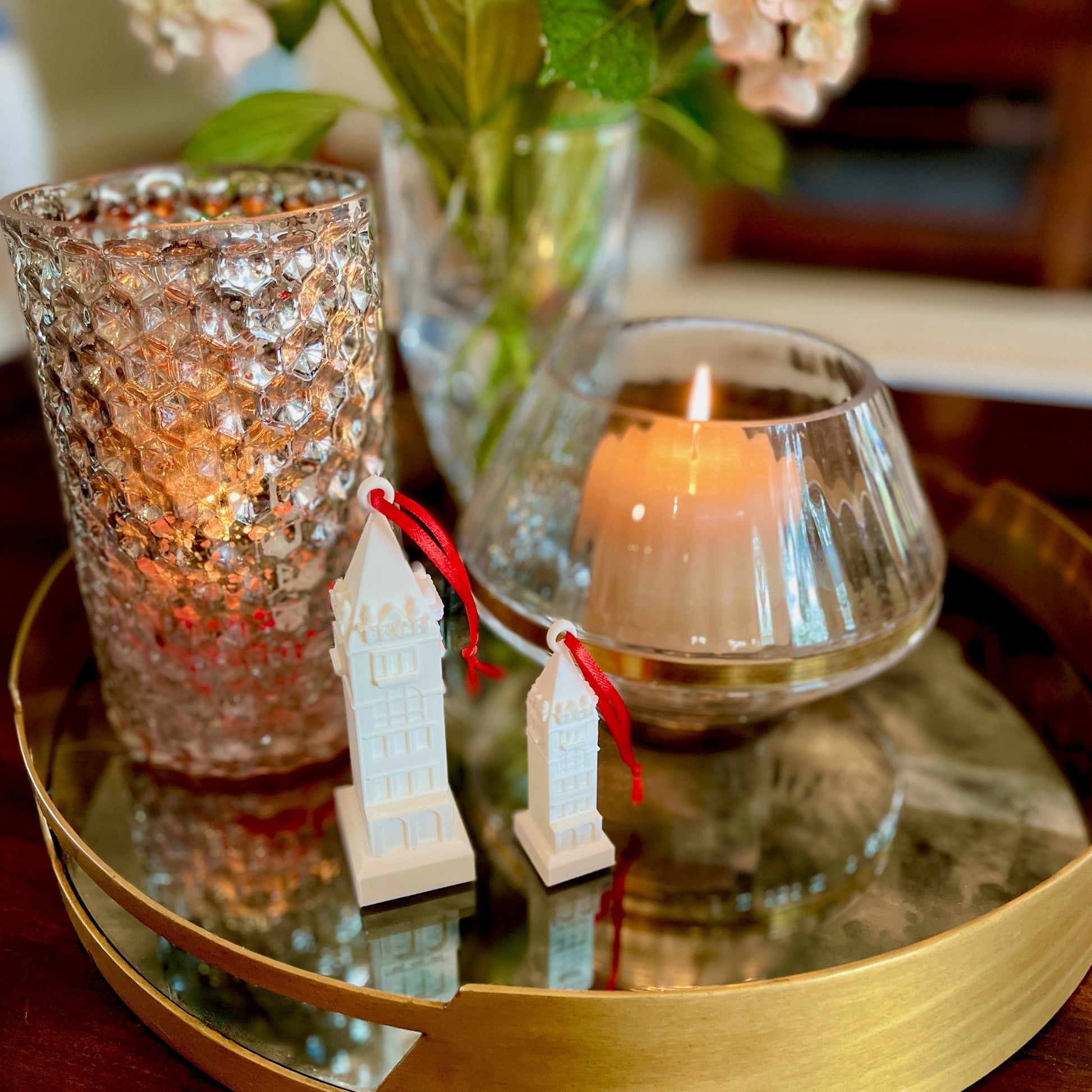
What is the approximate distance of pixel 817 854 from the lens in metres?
0.39

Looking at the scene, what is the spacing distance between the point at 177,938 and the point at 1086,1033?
29cm

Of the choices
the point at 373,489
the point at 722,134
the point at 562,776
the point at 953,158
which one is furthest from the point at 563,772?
the point at 953,158

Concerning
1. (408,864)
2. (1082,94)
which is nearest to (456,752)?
(408,864)

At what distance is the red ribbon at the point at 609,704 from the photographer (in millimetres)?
331

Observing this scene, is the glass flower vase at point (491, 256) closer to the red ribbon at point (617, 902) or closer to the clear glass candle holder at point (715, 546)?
the clear glass candle holder at point (715, 546)

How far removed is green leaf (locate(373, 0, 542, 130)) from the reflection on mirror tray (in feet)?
0.90

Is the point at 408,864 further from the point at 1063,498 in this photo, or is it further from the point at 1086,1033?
the point at 1063,498

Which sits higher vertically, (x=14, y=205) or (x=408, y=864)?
(x=14, y=205)

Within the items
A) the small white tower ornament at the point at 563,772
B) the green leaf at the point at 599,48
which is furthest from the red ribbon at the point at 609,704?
the green leaf at the point at 599,48

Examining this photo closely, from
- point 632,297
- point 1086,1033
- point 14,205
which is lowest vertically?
point 632,297

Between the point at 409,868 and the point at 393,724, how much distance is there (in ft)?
0.18

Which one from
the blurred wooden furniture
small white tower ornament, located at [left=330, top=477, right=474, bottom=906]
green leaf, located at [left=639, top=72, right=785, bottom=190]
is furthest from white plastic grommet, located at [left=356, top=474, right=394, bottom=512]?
the blurred wooden furniture

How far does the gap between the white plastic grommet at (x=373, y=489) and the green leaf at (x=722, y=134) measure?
0.36m

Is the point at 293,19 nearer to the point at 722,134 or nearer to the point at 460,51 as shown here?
the point at 460,51
